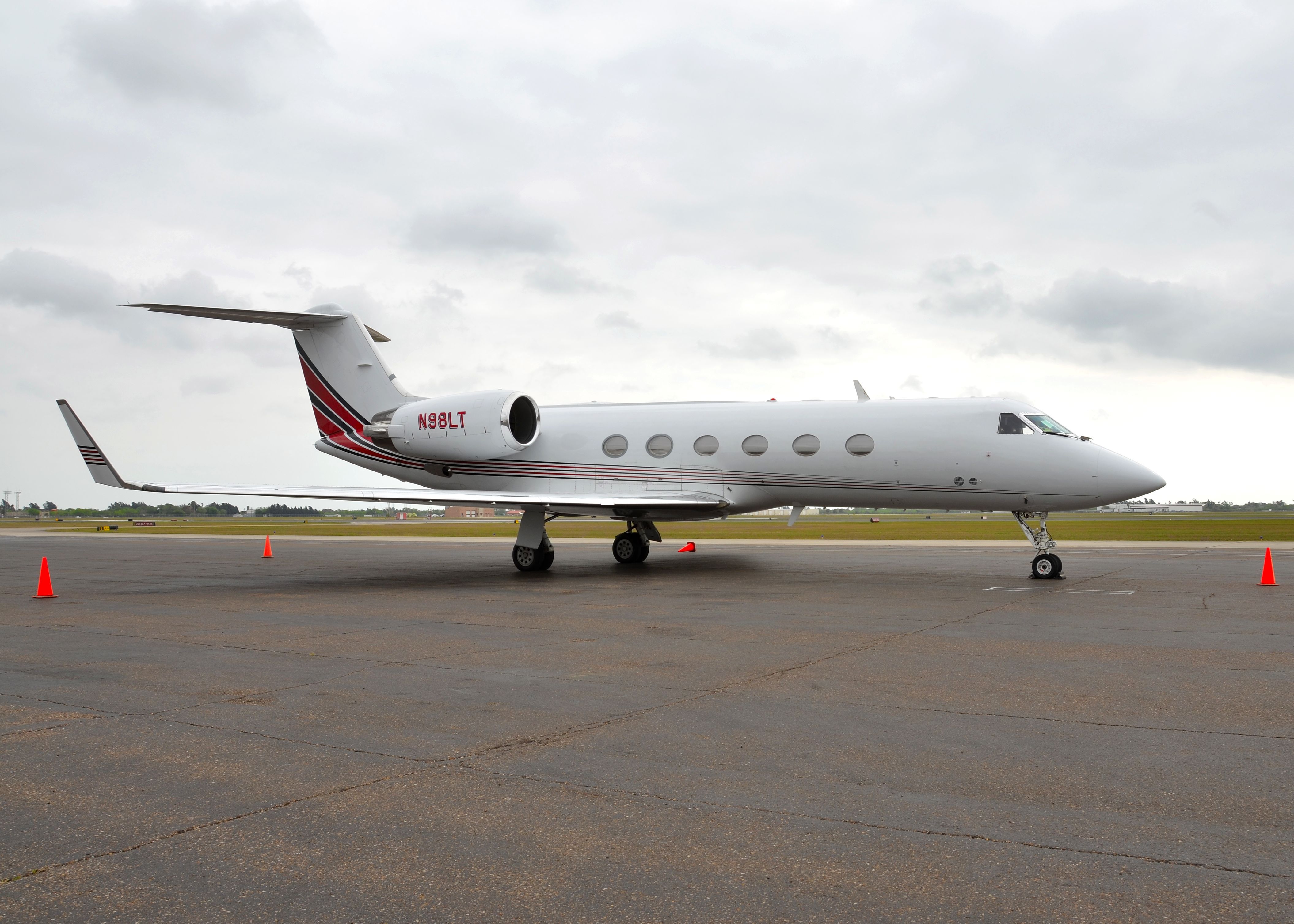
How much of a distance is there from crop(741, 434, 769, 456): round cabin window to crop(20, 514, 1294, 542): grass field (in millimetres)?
15800

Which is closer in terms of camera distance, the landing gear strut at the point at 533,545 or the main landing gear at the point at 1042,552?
the main landing gear at the point at 1042,552

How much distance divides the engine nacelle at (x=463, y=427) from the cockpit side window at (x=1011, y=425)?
914 centimetres

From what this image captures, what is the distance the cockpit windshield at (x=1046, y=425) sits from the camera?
15117 mm

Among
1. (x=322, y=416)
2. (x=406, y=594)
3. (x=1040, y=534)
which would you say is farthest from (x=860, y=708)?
(x=322, y=416)

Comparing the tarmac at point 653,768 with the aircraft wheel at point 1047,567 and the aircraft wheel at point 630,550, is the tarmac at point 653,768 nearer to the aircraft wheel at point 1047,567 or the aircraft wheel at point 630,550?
the aircraft wheel at point 1047,567

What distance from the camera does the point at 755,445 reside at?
17281 millimetres

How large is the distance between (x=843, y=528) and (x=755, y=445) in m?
27.5

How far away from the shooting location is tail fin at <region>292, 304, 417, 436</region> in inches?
779

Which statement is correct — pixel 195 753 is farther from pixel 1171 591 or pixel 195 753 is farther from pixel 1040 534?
pixel 1040 534

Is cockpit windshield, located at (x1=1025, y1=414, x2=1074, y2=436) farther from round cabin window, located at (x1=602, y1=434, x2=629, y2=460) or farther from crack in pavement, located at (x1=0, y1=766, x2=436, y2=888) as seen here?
crack in pavement, located at (x1=0, y1=766, x2=436, y2=888)

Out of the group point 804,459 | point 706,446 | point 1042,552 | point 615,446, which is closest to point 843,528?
point 615,446

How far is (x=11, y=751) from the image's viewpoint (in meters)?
5.09

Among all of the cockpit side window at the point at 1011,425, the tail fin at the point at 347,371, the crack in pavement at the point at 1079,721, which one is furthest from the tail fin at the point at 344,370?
the crack in pavement at the point at 1079,721

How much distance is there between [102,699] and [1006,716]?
6207 mm
